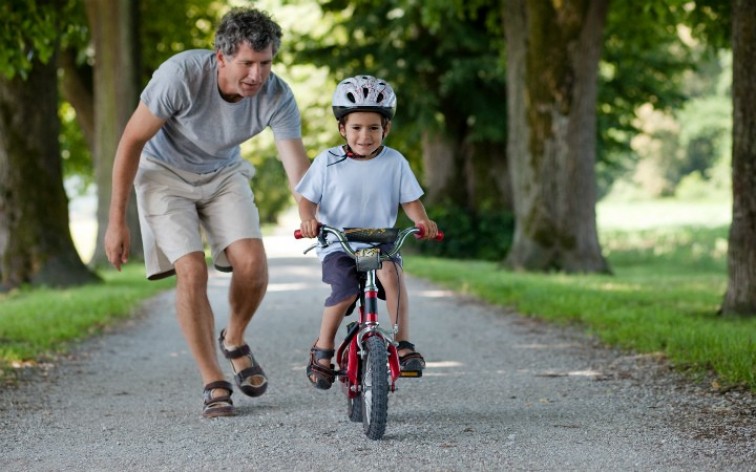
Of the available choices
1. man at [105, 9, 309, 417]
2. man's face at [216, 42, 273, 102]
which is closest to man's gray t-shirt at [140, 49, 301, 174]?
man at [105, 9, 309, 417]

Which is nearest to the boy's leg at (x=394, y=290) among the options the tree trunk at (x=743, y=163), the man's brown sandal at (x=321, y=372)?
the man's brown sandal at (x=321, y=372)

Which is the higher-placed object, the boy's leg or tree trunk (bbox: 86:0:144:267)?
tree trunk (bbox: 86:0:144:267)

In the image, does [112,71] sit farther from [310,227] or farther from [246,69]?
[310,227]

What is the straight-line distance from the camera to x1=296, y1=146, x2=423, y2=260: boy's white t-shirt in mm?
5645

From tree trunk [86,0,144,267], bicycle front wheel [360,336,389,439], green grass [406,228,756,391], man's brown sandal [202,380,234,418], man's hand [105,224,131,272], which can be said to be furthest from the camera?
tree trunk [86,0,144,267]

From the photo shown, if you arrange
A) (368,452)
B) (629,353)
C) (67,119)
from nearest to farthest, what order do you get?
(368,452) < (629,353) < (67,119)

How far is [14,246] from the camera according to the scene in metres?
15.2

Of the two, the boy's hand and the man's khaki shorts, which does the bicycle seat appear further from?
the man's khaki shorts

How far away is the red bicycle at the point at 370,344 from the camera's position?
17.3 feet

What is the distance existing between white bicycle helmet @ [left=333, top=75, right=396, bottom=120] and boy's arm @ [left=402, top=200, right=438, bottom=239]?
50 cm

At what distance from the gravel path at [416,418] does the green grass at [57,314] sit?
332 millimetres

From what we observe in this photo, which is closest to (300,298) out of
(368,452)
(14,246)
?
(14,246)

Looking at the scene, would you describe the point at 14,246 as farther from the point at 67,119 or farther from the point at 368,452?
the point at 67,119

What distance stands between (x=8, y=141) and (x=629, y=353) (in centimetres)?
944
